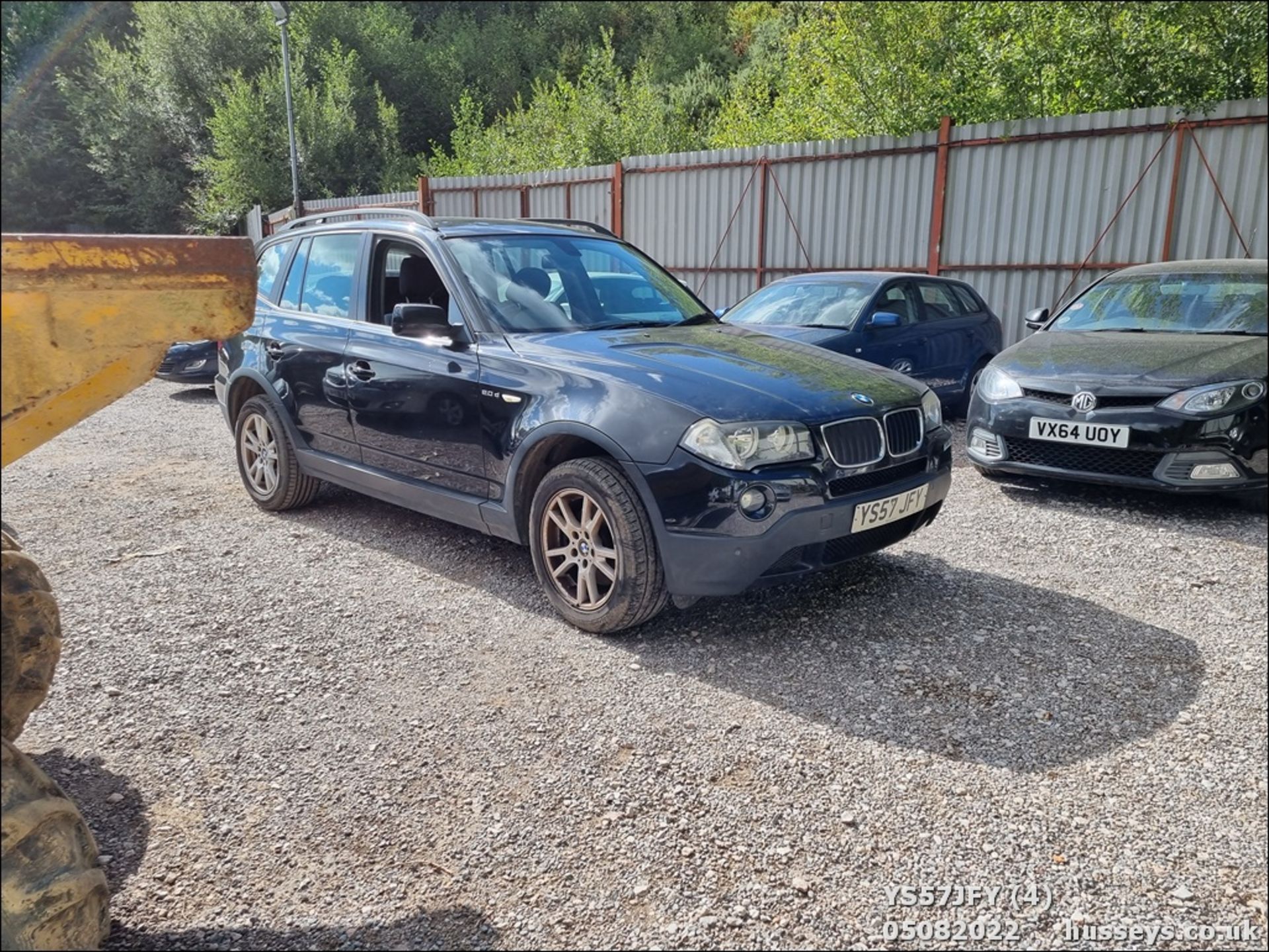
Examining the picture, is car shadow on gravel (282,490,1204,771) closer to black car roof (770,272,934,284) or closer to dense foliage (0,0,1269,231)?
dense foliage (0,0,1269,231)

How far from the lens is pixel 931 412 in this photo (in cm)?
390

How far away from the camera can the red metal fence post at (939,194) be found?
9.51m


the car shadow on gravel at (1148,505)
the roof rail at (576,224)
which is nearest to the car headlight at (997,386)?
the car shadow on gravel at (1148,505)

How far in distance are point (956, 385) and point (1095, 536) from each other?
4.62m

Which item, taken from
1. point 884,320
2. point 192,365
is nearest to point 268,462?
point 884,320

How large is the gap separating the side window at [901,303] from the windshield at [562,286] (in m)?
3.66

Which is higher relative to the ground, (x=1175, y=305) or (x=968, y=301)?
(x=1175, y=305)

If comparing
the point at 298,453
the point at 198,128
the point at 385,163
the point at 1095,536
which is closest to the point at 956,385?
the point at 1095,536

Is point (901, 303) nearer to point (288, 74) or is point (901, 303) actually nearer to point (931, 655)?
point (931, 655)

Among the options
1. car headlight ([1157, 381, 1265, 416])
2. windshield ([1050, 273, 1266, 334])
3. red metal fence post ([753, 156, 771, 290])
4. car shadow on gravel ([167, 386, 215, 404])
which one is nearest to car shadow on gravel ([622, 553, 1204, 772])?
car headlight ([1157, 381, 1265, 416])

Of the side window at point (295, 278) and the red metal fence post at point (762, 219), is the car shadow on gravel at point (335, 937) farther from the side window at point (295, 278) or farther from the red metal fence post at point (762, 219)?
the red metal fence post at point (762, 219)

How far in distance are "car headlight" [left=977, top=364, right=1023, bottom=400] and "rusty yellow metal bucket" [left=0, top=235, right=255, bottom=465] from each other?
3081mm

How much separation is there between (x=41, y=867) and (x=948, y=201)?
Answer: 10.2 meters

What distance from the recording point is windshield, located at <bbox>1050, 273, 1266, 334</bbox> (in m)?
1.11
